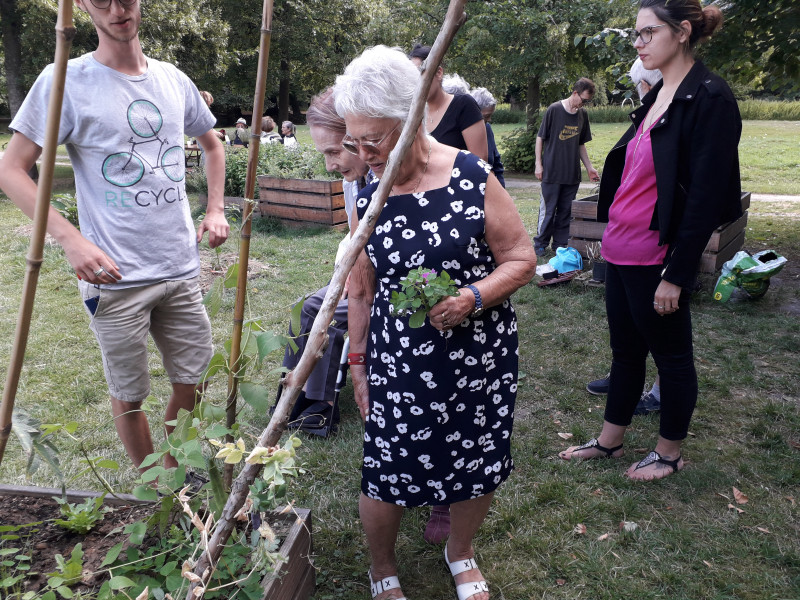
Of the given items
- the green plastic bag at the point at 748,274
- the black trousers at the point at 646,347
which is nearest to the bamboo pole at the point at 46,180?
the black trousers at the point at 646,347

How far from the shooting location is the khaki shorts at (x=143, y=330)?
238 cm

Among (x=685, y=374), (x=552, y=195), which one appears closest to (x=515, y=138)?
(x=552, y=195)

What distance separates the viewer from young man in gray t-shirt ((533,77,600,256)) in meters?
7.53

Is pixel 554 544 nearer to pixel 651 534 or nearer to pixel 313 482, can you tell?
pixel 651 534

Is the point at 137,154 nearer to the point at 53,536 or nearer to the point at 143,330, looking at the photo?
the point at 143,330

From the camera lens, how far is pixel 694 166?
253 cm

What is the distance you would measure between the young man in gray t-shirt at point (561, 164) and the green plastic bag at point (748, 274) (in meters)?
2.23

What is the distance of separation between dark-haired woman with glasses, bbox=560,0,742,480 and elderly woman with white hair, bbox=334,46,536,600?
35.2 inches

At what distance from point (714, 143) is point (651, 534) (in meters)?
1.65

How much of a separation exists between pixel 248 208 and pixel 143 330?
1073 millimetres

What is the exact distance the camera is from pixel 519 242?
6.71 ft

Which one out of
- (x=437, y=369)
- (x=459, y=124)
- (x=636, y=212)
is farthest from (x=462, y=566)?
(x=459, y=124)

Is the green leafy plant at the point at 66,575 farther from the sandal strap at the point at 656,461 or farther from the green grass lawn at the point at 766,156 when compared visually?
the green grass lawn at the point at 766,156

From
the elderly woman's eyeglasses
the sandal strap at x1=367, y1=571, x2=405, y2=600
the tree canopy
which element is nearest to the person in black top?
the elderly woman's eyeglasses
